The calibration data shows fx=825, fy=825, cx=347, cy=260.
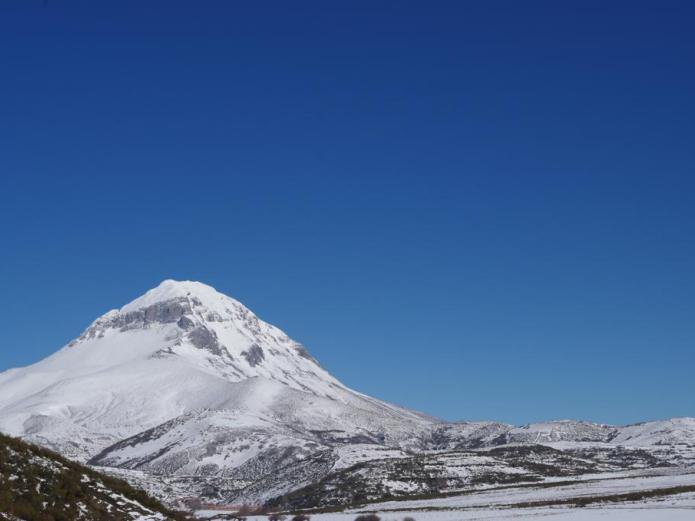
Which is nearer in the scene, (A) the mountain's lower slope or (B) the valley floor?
(A) the mountain's lower slope

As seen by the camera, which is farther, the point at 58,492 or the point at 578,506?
the point at 578,506

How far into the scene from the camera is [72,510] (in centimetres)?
2681

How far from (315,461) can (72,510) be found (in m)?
175

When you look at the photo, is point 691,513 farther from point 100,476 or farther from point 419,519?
point 100,476

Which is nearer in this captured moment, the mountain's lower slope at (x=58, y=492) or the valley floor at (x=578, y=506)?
the mountain's lower slope at (x=58, y=492)

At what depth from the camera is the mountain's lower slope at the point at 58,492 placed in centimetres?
2559

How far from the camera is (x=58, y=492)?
2727cm

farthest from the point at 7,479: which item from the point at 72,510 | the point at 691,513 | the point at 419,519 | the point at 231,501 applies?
the point at 231,501

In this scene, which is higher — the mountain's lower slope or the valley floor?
the mountain's lower slope

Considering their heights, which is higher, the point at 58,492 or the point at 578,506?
the point at 58,492

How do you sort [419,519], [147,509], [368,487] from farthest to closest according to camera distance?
[368,487] → [419,519] → [147,509]

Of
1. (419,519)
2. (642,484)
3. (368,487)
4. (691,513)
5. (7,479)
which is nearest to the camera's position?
(7,479)

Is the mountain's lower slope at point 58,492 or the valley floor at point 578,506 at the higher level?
the mountain's lower slope at point 58,492

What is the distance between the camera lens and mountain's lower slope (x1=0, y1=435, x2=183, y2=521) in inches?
1008
